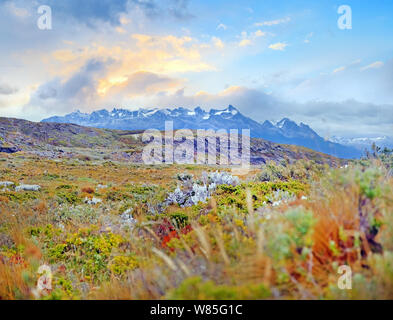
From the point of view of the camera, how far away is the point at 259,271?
7.93 feet

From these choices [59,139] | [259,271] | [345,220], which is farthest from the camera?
[59,139]

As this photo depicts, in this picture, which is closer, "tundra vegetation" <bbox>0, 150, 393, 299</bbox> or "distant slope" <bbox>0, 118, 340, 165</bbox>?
"tundra vegetation" <bbox>0, 150, 393, 299</bbox>

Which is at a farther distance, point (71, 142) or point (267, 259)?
point (71, 142)

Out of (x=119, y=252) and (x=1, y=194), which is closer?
(x=119, y=252)

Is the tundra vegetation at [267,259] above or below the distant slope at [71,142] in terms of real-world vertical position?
below

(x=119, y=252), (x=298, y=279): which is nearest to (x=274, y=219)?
(x=298, y=279)

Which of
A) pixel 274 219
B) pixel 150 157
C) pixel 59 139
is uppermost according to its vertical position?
pixel 59 139

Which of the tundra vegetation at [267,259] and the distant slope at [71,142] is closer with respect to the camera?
the tundra vegetation at [267,259]

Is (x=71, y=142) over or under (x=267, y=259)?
over

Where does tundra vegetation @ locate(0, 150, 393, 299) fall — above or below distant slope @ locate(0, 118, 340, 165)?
below

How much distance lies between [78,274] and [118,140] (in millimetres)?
119451

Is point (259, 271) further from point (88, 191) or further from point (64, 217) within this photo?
point (88, 191)

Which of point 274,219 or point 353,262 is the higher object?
point 274,219
